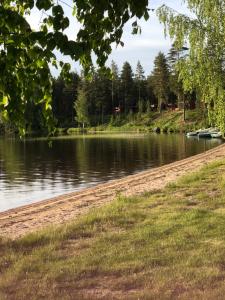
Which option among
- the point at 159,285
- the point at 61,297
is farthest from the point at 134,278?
the point at 61,297

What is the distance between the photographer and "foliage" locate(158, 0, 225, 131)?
16.8m

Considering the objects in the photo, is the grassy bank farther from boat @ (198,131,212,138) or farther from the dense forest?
boat @ (198,131,212,138)

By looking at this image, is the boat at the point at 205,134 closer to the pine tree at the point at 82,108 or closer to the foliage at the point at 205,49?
the pine tree at the point at 82,108

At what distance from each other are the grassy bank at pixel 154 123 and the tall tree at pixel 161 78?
433cm

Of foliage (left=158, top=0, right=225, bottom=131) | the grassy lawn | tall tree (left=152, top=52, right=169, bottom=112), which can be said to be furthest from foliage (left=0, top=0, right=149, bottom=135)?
tall tree (left=152, top=52, right=169, bottom=112)

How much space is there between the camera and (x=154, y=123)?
107312 millimetres

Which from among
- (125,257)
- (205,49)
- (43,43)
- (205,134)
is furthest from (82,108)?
(43,43)

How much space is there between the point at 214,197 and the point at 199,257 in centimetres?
540

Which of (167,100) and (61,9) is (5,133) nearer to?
(167,100)

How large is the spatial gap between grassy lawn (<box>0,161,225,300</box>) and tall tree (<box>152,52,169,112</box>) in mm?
100525

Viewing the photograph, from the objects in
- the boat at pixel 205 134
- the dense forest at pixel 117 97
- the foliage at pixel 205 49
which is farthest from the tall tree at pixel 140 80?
the foliage at pixel 205 49

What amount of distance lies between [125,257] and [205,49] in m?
11.4

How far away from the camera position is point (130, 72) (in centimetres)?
12800

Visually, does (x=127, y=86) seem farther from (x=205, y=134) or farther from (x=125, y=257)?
(x=125, y=257)
